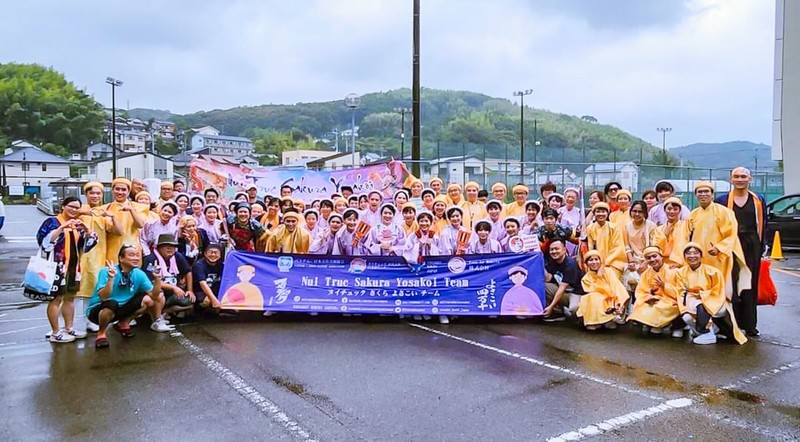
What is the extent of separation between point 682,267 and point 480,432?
3727mm

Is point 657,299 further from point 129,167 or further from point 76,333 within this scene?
point 129,167

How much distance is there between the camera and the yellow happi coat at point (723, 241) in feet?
19.7

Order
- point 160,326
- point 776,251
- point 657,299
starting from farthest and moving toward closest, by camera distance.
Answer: point 776,251, point 160,326, point 657,299

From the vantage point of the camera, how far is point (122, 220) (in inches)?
247

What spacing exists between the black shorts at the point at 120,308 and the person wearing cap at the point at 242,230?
4.81 feet

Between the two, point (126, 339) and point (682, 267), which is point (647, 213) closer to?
point (682, 267)

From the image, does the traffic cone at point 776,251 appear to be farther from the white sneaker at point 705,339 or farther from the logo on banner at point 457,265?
the logo on banner at point 457,265

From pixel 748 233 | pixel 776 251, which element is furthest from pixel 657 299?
pixel 776 251

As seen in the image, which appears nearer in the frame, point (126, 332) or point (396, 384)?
point (396, 384)

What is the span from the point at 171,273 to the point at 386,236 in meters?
2.57

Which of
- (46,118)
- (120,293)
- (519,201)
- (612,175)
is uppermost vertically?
(46,118)

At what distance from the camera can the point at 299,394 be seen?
433cm

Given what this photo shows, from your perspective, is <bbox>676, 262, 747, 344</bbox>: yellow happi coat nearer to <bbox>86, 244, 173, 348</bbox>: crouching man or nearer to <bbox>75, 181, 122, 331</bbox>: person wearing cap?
<bbox>86, 244, 173, 348</bbox>: crouching man

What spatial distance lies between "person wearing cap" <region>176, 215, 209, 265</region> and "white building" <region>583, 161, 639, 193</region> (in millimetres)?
16718
